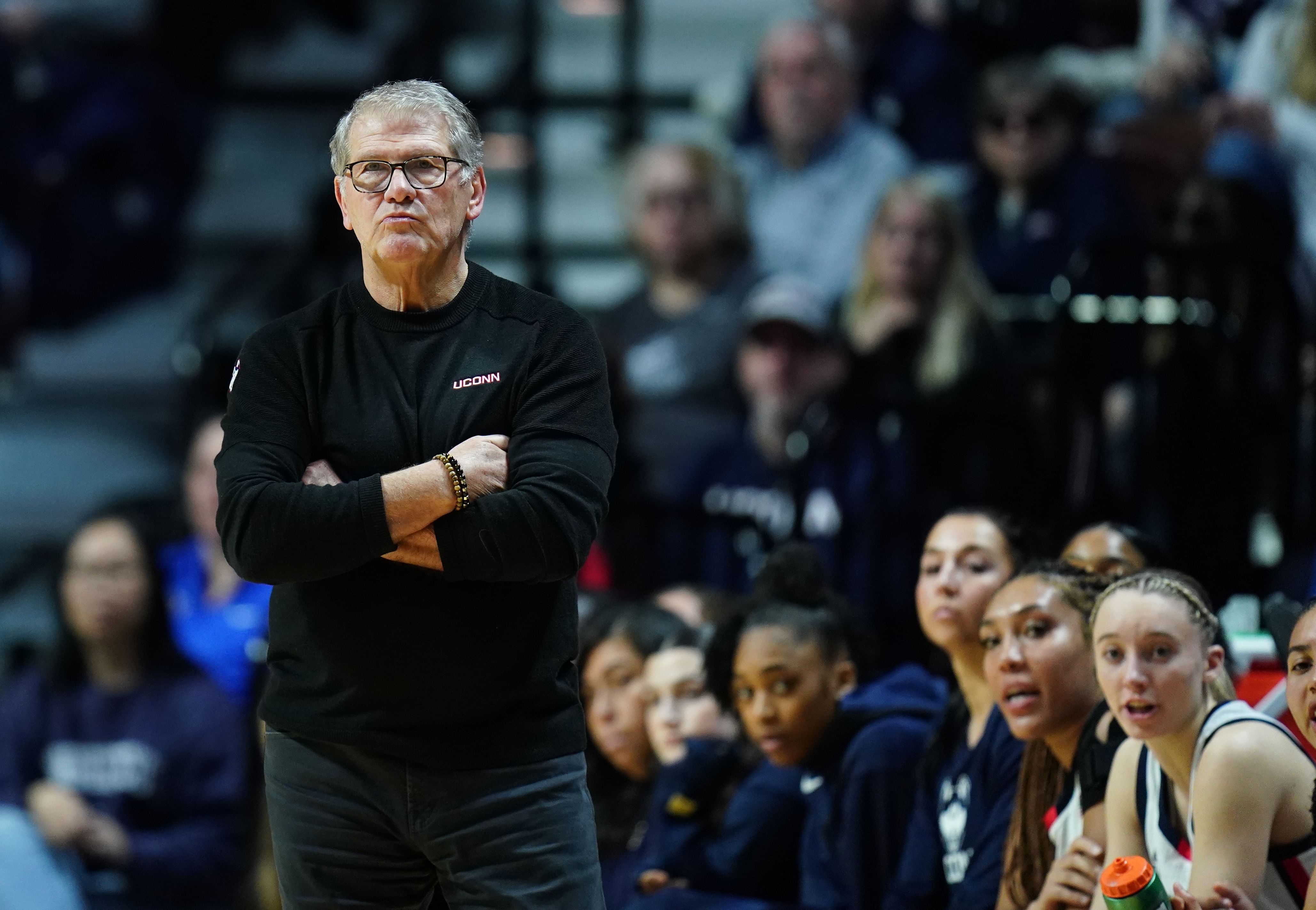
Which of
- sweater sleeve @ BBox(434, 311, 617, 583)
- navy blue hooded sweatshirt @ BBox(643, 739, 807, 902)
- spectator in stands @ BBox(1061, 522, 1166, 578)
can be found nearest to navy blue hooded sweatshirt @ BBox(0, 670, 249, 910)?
navy blue hooded sweatshirt @ BBox(643, 739, 807, 902)

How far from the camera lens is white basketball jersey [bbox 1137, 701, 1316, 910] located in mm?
2887

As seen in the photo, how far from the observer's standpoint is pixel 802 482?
5.76 m

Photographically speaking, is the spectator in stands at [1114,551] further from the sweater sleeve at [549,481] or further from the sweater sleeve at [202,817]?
the sweater sleeve at [202,817]

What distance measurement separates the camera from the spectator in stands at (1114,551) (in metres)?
3.74

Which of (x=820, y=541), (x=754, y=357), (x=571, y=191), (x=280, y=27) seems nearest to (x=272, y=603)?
(x=820, y=541)

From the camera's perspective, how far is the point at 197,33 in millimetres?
8664

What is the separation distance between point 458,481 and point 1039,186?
4432 mm

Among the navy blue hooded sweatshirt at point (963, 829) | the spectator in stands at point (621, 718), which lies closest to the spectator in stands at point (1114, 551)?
the navy blue hooded sweatshirt at point (963, 829)

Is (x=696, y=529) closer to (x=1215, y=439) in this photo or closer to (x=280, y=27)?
(x=1215, y=439)

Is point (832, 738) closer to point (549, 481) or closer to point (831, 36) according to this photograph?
point (549, 481)

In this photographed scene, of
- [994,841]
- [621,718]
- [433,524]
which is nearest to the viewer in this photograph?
[433,524]

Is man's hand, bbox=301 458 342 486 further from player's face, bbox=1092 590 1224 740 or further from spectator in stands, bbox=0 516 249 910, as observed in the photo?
spectator in stands, bbox=0 516 249 910

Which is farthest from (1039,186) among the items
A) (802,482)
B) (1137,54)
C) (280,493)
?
(280,493)

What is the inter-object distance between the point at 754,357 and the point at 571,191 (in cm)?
258
